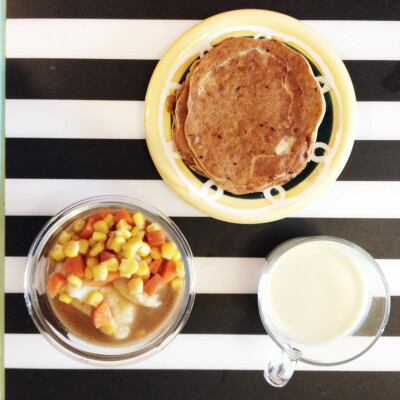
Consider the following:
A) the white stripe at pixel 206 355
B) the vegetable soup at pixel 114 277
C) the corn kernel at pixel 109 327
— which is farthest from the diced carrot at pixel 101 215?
the white stripe at pixel 206 355

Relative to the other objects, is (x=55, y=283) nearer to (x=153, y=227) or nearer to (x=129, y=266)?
(x=129, y=266)

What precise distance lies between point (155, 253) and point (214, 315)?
0.32 meters

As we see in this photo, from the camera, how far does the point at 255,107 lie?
4.10ft

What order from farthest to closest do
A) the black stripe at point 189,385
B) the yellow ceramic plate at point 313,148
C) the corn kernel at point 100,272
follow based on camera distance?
the black stripe at point 189,385 < the yellow ceramic plate at point 313,148 < the corn kernel at point 100,272

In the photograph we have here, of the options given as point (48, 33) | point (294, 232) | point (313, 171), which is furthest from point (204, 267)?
point (48, 33)

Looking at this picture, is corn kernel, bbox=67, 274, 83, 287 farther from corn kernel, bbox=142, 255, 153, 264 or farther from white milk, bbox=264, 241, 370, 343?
white milk, bbox=264, 241, 370, 343

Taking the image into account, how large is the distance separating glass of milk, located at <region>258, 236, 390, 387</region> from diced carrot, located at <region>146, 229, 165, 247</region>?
344 millimetres

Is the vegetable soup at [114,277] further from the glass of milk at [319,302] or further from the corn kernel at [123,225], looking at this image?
the glass of milk at [319,302]

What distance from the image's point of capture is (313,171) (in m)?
1.33

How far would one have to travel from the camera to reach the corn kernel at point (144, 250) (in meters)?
1.25

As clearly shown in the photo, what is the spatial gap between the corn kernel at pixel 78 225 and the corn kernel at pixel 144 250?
7.9 inches

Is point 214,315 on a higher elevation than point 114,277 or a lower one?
lower

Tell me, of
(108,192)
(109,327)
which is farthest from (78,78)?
(109,327)

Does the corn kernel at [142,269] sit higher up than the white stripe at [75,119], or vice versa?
the white stripe at [75,119]
